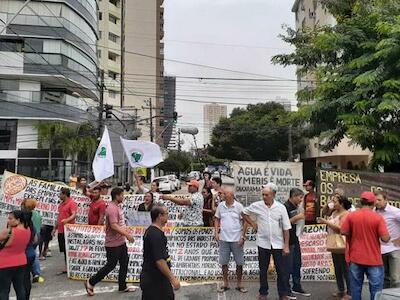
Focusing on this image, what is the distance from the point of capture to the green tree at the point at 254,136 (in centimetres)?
5228

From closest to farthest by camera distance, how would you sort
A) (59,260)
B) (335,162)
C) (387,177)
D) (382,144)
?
(387,177) < (382,144) < (59,260) < (335,162)

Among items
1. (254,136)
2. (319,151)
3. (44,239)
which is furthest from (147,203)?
(254,136)

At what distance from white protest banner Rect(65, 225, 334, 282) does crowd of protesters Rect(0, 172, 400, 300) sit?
411 millimetres

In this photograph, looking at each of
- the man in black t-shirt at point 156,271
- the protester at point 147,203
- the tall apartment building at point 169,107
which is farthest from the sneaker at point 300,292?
the tall apartment building at point 169,107

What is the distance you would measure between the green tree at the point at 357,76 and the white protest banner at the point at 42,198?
402 centimetres

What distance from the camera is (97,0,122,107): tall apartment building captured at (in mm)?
69188

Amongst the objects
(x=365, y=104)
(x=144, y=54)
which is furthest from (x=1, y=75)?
(x=144, y=54)

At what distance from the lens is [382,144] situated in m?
9.98

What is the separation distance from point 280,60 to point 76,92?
36.7m

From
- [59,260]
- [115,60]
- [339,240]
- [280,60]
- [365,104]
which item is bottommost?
[59,260]

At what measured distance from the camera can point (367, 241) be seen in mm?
6062

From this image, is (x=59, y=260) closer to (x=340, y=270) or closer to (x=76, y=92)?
(x=340, y=270)

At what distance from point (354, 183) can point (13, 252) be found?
629 cm

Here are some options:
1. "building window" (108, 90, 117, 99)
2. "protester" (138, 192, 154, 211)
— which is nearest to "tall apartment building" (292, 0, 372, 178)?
"protester" (138, 192, 154, 211)
